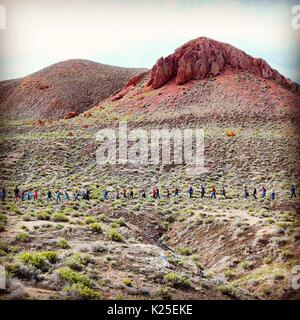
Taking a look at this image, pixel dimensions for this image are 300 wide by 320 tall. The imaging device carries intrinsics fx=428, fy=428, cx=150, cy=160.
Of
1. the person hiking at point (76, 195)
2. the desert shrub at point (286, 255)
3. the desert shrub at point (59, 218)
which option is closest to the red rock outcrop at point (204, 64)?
the person hiking at point (76, 195)

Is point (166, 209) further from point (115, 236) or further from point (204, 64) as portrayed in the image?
point (204, 64)

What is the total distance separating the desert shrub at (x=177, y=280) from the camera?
10945 millimetres

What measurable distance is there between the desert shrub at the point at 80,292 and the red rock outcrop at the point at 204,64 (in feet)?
138

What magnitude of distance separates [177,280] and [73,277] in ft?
8.83

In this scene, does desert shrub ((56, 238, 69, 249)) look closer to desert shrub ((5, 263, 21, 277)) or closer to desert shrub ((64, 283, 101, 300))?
desert shrub ((5, 263, 21, 277))

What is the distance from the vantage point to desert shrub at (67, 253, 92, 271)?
1104 centimetres

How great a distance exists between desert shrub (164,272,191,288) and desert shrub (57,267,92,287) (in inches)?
84.2

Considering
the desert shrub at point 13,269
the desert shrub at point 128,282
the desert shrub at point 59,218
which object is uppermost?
the desert shrub at point 59,218

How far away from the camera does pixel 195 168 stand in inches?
1147

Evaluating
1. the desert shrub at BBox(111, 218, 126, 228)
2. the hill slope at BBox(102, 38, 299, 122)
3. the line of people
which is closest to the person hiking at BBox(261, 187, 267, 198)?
the line of people

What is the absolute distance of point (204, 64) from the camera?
5047cm

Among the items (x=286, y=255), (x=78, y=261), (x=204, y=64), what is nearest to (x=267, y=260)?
(x=286, y=255)

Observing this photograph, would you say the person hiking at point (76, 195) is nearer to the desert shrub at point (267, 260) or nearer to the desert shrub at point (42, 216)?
the desert shrub at point (42, 216)
